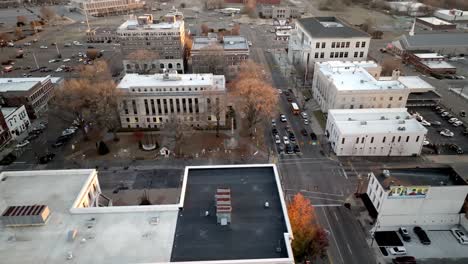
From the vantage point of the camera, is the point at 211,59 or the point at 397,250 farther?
the point at 211,59

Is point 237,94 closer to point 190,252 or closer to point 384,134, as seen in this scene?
point 384,134

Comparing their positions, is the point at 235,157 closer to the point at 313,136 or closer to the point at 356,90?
the point at 313,136

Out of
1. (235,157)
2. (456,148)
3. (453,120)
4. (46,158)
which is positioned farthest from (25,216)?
(453,120)

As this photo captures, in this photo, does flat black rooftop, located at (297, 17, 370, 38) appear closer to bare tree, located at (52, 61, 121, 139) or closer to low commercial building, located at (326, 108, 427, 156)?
low commercial building, located at (326, 108, 427, 156)

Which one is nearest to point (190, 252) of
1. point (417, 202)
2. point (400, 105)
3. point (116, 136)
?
point (417, 202)

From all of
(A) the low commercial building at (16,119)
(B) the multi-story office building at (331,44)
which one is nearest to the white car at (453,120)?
(B) the multi-story office building at (331,44)

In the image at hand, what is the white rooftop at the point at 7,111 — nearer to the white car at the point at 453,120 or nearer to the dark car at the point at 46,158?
the dark car at the point at 46,158

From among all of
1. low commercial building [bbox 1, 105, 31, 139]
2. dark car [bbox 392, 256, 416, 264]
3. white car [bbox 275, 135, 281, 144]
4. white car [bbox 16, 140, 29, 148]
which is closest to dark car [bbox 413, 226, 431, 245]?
dark car [bbox 392, 256, 416, 264]
